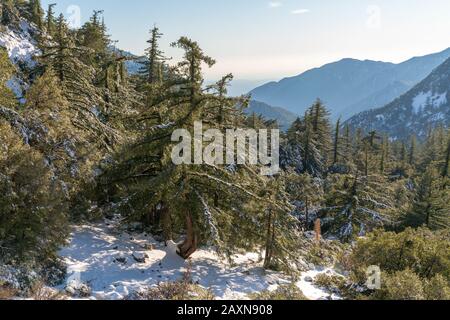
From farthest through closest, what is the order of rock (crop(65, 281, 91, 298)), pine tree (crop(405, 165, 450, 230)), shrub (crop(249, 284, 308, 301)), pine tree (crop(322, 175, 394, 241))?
pine tree (crop(322, 175, 394, 241)), pine tree (crop(405, 165, 450, 230)), rock (crop(65, 281, 91, 298)), shrub (crop(249, 284, 308, 301))

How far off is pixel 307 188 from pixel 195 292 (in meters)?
23.9

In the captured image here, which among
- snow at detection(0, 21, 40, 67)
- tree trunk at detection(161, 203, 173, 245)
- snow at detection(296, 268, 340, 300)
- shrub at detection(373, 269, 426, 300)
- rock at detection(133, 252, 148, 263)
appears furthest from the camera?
snow at detection(0, 21, 40, 67)

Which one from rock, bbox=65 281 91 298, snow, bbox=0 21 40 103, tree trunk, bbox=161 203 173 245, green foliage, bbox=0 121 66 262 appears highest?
snow, bbox=0 21 40 103

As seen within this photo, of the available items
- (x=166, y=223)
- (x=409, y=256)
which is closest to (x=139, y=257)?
(x=166, y=223)

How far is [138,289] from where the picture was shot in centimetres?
1148

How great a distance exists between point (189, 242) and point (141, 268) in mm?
2369

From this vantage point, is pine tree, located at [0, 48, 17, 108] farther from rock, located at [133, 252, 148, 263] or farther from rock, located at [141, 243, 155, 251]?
rock, located at [141, 243, 155, 251]

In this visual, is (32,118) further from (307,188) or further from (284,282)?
(307,188)

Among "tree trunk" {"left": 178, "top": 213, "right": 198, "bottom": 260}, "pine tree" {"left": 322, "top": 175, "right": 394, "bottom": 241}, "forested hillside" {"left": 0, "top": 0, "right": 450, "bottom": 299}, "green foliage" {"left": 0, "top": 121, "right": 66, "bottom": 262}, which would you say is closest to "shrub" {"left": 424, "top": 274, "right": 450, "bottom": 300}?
"forested hillside" {"left": 0, "top": 0, "right": 450, "bottom": 299}

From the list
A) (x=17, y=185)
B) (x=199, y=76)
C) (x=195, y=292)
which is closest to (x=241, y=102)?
(x=199, y=76)

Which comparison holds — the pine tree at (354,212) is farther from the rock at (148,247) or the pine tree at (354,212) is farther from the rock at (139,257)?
the rock at (139,257)

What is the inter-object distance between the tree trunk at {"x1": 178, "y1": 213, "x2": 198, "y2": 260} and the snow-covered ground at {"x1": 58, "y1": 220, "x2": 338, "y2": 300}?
289mm

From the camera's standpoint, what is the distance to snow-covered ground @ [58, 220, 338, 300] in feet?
38.9

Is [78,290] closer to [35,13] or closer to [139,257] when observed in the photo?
[139,257]
